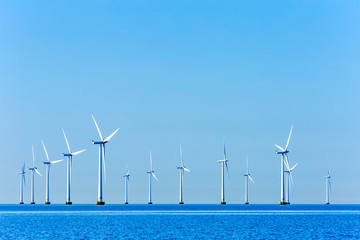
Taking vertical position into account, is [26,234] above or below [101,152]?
below

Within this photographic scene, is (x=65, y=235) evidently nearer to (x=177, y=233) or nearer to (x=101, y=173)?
(x=177, y=233)

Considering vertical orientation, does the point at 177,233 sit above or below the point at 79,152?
below

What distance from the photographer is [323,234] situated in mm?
90500

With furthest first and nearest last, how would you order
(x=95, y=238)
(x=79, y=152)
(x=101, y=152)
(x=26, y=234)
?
(x=79, y=152)
(x=101, y=152)
(x=26, y=234)
(x=95, y=238)

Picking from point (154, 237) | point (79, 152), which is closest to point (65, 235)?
point (154, 237)

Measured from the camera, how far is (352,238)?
82.9 metres

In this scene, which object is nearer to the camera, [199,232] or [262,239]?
[262,239]

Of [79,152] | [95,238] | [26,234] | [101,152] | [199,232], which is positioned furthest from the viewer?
[79,152]

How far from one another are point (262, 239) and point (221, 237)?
5.02 metres

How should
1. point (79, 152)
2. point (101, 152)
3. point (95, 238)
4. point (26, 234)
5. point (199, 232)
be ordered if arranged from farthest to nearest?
point (79, 152)
point (101, 152)
point (199, 232)
point (26, 234)
point (95, 238)

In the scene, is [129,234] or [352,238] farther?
[129,234]

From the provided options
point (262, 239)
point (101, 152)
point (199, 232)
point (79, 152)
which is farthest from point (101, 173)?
point (262, 239)

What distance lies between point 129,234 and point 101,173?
286ft

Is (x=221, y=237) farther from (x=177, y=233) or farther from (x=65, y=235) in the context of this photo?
(x=65, y=235)
